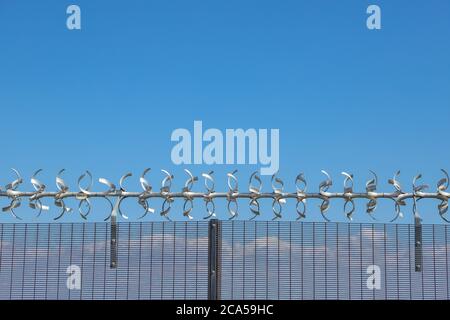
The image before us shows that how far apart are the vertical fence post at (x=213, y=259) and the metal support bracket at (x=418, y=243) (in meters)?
5.54

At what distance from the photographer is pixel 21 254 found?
2072cm

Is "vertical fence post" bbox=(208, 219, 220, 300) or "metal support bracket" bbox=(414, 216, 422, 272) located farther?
"metal support bracket" bbox=(414, 216, 422, 272)

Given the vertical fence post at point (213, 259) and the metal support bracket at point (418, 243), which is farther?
the metal support bracket at point (418, 243)

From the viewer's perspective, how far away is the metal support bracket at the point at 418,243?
1989cm

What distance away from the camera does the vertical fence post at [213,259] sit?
62.6 feet

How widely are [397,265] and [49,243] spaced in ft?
32.5

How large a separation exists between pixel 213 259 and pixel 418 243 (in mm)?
5771

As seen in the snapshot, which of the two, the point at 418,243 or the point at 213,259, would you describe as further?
the point at 418,243

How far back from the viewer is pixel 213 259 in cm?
1939

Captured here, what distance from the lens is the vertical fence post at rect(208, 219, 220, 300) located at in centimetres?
1909

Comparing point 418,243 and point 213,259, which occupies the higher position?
point 418,243

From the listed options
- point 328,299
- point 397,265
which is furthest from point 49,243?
point 397,265

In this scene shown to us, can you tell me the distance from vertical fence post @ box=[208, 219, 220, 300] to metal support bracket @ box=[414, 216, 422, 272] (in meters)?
5.54
